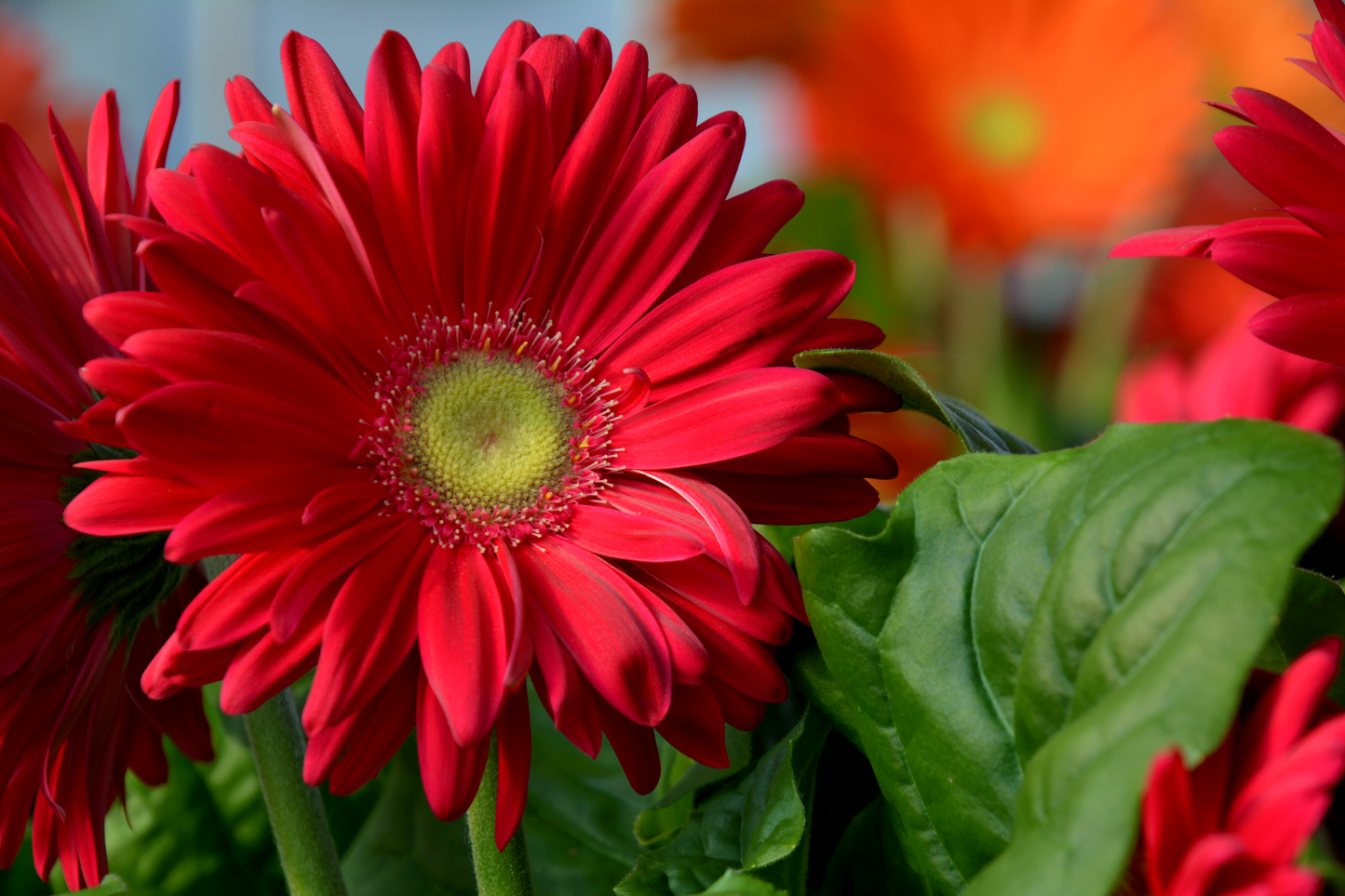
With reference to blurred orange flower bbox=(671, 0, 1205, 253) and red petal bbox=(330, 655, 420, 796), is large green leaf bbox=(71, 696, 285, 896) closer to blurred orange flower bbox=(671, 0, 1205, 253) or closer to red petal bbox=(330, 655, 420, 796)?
red petal bbox=(330, 655, 420, 796)

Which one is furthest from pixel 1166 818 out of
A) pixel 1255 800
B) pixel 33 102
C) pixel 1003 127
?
pixel 33 102

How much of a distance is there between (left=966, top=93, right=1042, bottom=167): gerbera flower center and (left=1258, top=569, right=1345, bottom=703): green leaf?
774mm

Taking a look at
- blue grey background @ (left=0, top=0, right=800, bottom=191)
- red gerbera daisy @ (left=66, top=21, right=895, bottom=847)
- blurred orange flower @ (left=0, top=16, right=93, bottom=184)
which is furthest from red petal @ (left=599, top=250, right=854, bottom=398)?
blue grey background @ (left=0, top=0, right=800, bottom=191)

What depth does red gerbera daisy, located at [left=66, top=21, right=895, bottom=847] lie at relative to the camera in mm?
248

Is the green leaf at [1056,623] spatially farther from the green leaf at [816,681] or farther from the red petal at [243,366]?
the red petal at [243,366]

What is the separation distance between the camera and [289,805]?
1.00 ft

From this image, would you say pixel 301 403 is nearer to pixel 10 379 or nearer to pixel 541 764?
pixel 10 379

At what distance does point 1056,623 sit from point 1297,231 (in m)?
0.11

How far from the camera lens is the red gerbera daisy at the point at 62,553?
0.93 feet

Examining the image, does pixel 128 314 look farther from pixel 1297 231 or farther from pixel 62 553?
pixel 1297 231

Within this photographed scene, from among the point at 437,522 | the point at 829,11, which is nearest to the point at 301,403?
the point at 437,522

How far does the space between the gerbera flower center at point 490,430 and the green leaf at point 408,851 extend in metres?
0.12

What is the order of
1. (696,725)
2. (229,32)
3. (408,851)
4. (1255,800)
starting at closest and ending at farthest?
(1255,800), (696,725), (408,851), (229,32)

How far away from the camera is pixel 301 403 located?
0.27 m
